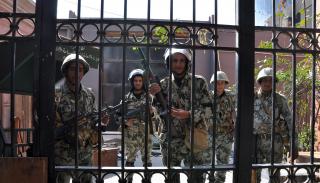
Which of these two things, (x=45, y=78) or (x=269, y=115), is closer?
(x=45, y=78)

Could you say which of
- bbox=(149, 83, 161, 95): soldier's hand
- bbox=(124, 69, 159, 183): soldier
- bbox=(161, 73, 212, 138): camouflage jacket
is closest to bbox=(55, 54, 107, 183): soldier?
bbox=(149, 83, 161, 95): soldier's hand

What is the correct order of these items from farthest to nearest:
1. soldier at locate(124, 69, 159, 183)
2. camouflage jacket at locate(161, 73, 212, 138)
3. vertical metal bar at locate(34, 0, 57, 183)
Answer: soldier at locate(124, 69, 159, 183) → camouflage jacket at locate(161, 73, 212, 138) → vertical metal bar at locate(34, 0, 57, 183)

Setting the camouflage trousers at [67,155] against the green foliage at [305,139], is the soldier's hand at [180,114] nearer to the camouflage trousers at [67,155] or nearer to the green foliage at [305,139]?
the camouflage trousers at [67,155]

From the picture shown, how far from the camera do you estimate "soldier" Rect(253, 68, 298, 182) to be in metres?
5.02

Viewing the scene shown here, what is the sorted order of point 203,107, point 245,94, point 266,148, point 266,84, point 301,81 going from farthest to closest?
point 301,81 < point 266,84 < point 266,148 < point 203,107 < point 245,94

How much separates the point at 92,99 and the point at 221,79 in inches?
91.5

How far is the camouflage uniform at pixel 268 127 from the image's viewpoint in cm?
502

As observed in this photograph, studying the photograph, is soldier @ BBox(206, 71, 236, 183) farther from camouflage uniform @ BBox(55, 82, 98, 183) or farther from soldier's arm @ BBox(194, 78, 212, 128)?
camouflage uniform @ BBox(55, 82, 98, 183)

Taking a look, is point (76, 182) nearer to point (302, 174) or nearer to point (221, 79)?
point (221, 79)

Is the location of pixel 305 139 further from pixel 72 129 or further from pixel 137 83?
pixel 72 129

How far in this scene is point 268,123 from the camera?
514 centimetres

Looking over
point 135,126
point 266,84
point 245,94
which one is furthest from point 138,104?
point 245,94

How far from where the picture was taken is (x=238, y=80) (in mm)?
3219

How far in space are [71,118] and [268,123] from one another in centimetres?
241
